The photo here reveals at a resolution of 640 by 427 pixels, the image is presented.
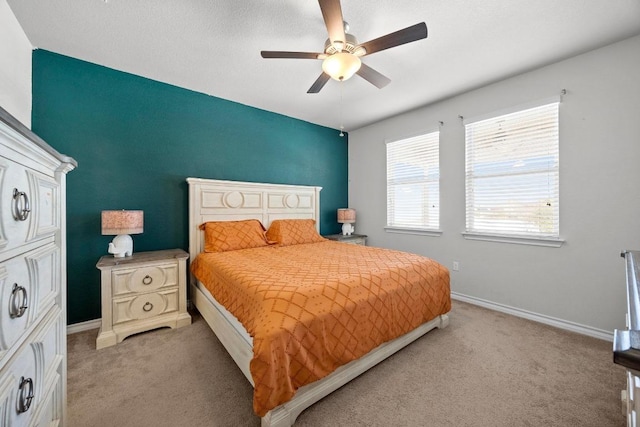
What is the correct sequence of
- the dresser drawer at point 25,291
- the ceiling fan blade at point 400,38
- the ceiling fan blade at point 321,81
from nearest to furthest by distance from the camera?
the dresser drawer at point 25,291, the ceiling fan blade at point 400,38, the ceiling fan blade at point 321,81

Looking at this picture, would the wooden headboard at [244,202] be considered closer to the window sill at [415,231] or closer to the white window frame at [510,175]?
the window sill at [415,231]

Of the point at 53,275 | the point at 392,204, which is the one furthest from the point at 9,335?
the point at 392,204

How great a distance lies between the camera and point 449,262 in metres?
3.35

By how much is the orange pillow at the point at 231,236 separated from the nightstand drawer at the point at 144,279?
46 cm

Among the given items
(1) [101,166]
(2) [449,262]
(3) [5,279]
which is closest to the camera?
(3) [5,279]

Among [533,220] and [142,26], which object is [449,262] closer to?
[533,220]

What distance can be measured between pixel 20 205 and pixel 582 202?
3759 mm

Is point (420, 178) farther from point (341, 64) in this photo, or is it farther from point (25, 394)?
point (25, 394)

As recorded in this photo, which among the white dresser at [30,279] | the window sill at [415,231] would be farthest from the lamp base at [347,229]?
the white dresser at [30,279]

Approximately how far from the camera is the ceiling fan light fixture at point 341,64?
1.81m

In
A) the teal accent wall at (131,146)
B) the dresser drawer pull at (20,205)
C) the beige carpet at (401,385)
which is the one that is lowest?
the beige carpet at (401,385)

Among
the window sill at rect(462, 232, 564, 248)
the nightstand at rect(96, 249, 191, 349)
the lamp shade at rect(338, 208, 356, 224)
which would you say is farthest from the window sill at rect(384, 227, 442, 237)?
the nightstand at rect(96, 249, 191, 349)

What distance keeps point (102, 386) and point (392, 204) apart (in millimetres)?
3823

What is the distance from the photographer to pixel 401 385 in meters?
1.68
